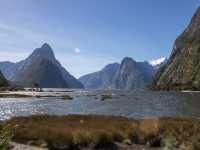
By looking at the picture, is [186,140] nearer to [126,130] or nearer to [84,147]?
[126,130]

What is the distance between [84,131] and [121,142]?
3.03 meters

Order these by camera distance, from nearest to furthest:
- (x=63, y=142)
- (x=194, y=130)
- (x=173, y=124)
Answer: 1. (x=63, y=142)
2. (x=194, y=130)
3. (x=173, y=124)

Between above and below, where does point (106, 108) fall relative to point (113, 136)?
below

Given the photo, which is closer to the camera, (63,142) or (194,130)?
(63,142)

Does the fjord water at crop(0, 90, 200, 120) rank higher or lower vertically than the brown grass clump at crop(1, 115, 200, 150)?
lower

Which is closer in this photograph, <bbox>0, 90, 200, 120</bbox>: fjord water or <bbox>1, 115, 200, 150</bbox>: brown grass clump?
<bbox>1, 115, 200, 150</bbox>: brown grass clump

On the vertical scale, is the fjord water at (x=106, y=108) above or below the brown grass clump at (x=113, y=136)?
below

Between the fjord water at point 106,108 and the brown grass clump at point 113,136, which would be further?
the fjord water at point 106,108

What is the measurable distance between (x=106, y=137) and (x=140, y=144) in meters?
2.93

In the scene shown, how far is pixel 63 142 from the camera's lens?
22.2 m

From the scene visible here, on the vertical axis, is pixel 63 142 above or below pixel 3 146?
below

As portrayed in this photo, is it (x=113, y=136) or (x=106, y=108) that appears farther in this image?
(x=106, y=108)

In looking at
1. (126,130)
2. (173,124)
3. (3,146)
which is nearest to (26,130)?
(126,130)

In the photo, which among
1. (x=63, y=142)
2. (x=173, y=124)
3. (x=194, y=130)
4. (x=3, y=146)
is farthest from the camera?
(x=173, y=124)
